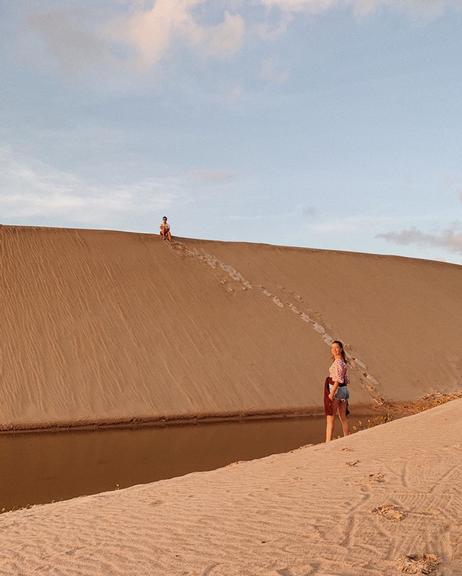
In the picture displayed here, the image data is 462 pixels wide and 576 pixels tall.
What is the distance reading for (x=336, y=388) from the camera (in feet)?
32.7

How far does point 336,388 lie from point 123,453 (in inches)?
148

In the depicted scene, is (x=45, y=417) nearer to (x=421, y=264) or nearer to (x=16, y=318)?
(x=16, y=318)

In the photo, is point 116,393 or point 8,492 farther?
point 116,393

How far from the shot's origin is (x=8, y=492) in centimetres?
902

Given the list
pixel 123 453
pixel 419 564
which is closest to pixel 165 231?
pixel 123 453

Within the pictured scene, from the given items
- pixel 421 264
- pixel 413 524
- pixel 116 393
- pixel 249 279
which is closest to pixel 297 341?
pixel 249 279

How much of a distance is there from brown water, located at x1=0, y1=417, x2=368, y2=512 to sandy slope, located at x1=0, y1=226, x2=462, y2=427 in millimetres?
1562

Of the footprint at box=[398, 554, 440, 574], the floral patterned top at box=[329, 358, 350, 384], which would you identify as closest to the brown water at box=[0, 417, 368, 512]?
the floral patterned top at box=[329, 358, 350, 384]

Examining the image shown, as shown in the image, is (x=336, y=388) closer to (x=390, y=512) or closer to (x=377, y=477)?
(x=377, y=477)

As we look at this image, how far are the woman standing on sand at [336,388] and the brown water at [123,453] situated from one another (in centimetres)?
163

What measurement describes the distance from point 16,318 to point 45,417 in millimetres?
4676

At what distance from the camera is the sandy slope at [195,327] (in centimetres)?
1741

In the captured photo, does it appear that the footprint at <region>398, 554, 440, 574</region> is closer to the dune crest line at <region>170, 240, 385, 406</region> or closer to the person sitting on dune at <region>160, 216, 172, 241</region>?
the dune crest line at <region>170, 240, 385, 406</region>

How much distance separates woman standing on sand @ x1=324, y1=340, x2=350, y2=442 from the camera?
32.4 ft
